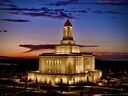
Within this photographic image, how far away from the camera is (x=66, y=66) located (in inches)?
2886

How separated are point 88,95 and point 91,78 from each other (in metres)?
24.4

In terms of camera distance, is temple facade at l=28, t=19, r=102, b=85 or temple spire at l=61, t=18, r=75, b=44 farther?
temple spire at l=61, t=18, r=75, b=44

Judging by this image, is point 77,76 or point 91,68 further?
point 91,68

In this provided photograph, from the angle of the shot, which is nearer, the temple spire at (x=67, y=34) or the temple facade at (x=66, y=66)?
the temple facade at (x=66, y=66)

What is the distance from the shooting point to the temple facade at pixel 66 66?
71.8 m

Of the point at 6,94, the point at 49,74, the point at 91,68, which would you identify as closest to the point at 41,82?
the point at 49,74

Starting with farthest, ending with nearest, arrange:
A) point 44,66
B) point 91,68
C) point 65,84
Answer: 1. point 91,68
2. point 44,66
3. point 65,84

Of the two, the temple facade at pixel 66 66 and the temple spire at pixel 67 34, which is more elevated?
the temple spire at pixel 67 34

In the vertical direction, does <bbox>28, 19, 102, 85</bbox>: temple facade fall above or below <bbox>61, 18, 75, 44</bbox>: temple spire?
below

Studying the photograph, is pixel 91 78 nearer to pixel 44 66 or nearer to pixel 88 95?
pixel 44 66

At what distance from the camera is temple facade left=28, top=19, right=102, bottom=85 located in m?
71.8

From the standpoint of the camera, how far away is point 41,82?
73.1 metres

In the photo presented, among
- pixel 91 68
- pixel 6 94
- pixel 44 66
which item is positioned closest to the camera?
pixel 6 94

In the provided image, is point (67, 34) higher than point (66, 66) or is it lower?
higher
